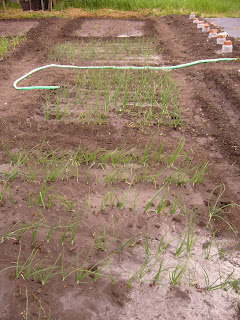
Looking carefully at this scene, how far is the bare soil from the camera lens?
2.06 m

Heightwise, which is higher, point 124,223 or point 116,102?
point 116,102

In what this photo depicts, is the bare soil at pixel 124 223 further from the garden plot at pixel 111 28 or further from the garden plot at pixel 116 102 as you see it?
the garden plot at pixel 111 28

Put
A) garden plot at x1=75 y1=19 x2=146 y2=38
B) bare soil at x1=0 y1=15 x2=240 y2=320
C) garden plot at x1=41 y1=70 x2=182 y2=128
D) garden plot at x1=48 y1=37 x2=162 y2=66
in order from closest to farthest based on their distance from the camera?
bare soil at x1=0 y1=15 x2=240 y2=320
garden plot at x1=41 y1=70 x2=182 y2=128
garden plot at x1=48 y1=37 x2=162 y2=66
garden plot at x1=75 y1=19 x2=146 y2=38

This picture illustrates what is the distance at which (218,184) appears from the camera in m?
3.17

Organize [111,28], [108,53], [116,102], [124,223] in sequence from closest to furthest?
[124,223]
[116,102]
[108,53]
[111,28]

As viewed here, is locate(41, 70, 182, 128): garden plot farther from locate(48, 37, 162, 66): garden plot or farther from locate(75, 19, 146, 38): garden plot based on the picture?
locate(75, 19, 146, 38): garden plot

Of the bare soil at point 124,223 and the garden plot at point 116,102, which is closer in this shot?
the bare soil at point 124,223

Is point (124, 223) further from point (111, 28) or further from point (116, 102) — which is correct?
point (111, 28)

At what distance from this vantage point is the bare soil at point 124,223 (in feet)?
6.77

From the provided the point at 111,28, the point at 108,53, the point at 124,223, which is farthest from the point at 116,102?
the point at 111,28

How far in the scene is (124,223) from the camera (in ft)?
8.79

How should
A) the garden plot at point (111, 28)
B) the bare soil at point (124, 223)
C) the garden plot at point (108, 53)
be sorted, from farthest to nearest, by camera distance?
the garden plot at point (111, 28)
the garden plot at point (108, 53)
the bare soil at point (124, 223)

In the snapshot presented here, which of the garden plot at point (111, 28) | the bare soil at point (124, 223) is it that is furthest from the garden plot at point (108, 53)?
the bare soil at point (124, 223)

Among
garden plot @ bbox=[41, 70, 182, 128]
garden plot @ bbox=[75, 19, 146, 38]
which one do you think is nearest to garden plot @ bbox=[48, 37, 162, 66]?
garden plot @ bbox=[41, 70, 182, 128]
